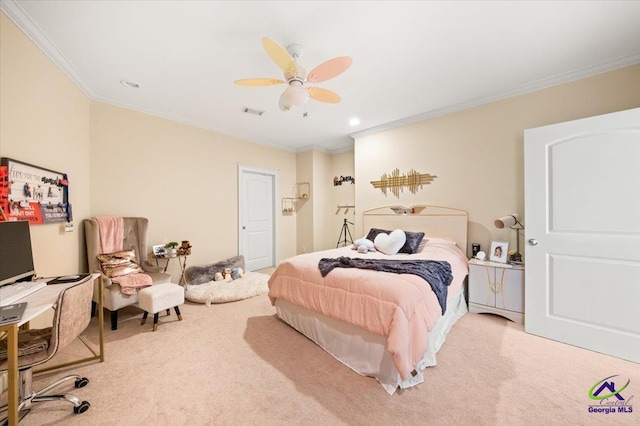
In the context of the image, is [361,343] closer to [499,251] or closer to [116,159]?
[499,251]

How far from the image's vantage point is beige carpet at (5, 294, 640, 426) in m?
1.58

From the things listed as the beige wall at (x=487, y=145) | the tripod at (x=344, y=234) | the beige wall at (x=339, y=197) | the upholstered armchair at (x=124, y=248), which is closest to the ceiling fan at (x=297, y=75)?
the beige wall at (x=487, y=145)

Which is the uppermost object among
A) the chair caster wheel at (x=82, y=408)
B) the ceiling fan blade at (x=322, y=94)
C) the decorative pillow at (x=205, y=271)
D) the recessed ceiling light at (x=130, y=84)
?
the recessed ceiling light at (x=130, y=84)

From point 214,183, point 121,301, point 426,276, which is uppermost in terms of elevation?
point 214,183

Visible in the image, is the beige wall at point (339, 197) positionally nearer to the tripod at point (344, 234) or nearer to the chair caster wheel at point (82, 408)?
the tripod at point (344, 234)

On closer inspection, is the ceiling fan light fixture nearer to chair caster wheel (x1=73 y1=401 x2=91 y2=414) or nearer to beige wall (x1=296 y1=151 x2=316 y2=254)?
chair caster wheel (x1=73 y1=401 x2=91 y2=414)

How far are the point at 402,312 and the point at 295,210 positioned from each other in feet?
14.7

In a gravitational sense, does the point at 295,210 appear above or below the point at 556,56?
below

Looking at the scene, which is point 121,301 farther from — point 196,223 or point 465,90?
point 465,90

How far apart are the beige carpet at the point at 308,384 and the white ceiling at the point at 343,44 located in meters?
2.44

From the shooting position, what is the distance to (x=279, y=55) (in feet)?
6.30

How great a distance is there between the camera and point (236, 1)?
6.01 feet

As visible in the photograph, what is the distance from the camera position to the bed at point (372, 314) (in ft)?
5.87

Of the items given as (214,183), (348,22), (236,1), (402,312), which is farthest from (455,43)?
(214,183)
